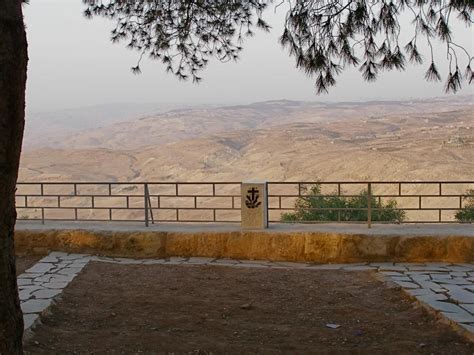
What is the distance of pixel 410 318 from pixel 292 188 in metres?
34.5

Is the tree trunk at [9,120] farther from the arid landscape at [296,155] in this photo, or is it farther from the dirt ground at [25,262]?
the arid landscape at [296,155]

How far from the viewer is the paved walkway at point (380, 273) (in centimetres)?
616

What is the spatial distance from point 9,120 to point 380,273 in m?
→ 6.06

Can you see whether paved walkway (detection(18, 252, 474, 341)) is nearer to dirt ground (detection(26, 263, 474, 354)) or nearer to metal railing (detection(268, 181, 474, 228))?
dirt ground (detection(26, 263, 474, 354))

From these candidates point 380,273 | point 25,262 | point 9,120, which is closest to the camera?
Answer: point 9,120

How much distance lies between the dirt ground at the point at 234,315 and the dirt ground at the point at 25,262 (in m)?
0.91

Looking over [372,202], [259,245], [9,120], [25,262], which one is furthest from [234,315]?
[372,202]

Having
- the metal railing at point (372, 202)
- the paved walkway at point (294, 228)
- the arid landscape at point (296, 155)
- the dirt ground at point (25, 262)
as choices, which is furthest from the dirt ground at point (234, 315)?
the arid landscape at point (296, 155)

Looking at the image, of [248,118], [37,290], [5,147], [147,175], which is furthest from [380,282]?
[248,118]

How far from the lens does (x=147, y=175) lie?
49.2 meters

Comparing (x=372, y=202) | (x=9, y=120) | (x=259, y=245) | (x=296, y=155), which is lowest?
(x=259, y=245)

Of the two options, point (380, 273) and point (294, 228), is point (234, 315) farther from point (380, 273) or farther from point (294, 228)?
point (294, 228)

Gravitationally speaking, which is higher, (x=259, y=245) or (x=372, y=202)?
(x=372, y=202)

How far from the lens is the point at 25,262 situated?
903 cm
